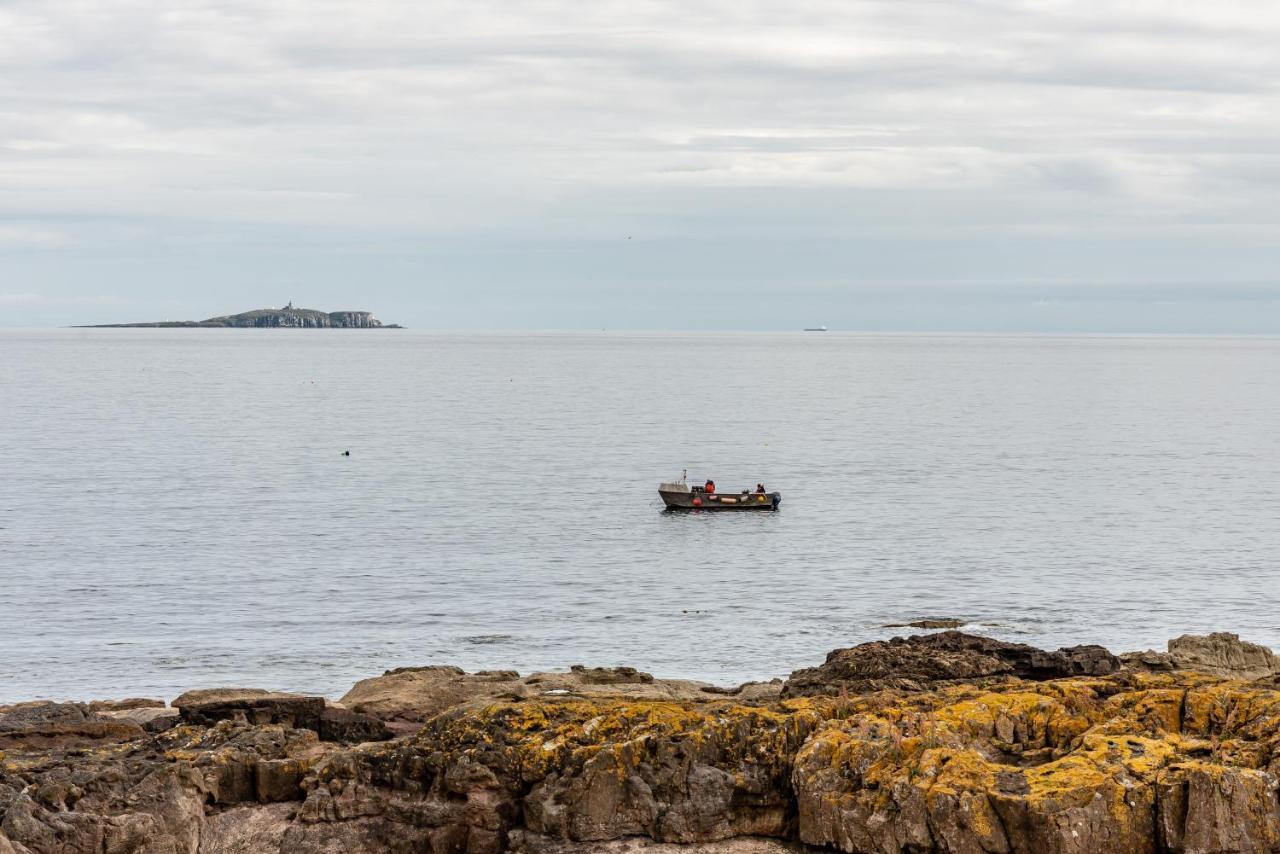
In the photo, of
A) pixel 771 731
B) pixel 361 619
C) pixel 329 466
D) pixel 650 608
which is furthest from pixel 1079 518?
pixel 771 731

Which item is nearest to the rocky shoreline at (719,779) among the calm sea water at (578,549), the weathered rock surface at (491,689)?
the weathered rock surface at (491,689)

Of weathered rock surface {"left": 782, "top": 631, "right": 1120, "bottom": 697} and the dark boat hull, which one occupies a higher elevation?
weathered rock surface {"left": 782, "top": 631, "right": 1120, "bottom": 697}

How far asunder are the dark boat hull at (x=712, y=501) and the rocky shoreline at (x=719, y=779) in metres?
54.0

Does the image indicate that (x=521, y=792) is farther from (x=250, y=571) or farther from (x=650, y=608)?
(x=250, y=571)

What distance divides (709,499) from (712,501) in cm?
28

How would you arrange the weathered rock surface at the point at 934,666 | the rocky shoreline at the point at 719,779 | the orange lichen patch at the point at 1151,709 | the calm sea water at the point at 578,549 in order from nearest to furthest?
the rocky shoreline at the point at 719,779
the orange lichen patch at the point at 1151,709
the weathered rock surface at the point at 934,666
the calm sea water at the point at 578,549

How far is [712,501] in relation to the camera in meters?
77.5

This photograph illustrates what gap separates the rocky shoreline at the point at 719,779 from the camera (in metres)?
17.6

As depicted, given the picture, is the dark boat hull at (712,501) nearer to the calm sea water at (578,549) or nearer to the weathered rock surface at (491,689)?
the calm sea water at (578,549)

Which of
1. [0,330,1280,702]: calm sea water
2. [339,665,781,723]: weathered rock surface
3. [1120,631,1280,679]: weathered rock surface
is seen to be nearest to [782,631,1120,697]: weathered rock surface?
[339,665,781,723]: weathered rock surface

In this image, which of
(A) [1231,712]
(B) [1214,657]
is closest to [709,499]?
(B) [1214,657]

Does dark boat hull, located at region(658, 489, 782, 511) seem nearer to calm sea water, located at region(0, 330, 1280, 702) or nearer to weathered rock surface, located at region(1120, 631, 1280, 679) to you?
calm sea water, located at region(0, 330, 1280, 702)

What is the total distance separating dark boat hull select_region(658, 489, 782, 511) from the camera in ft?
251

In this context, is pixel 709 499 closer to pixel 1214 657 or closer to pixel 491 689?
pixel 1214 657
